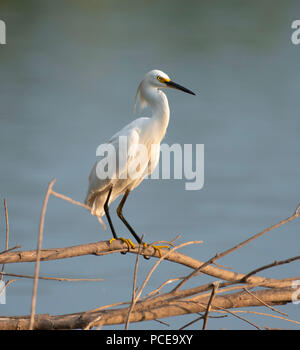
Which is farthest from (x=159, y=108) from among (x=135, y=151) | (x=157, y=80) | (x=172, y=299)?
(x=172, y=299)

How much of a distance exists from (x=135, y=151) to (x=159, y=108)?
11.4 inches

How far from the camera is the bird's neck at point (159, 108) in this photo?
11.6 feet

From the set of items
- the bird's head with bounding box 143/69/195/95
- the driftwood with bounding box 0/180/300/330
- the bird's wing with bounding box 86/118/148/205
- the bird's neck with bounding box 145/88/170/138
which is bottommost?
the driftwood with bounding box 0/180/300/330

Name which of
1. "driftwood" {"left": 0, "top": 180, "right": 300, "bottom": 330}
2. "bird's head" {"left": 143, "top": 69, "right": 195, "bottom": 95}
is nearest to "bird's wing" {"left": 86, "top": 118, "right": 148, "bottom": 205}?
"bird's head" {"left": 143, "top": 69, "right": 195, "bottom": 95}

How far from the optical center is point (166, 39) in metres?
12.8

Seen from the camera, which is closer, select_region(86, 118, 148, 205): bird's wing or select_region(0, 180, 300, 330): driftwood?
select_region(0, 180, 300, 330): driftwood

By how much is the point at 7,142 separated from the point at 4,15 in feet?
21.0

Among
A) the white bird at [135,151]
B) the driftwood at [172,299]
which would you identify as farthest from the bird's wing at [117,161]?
the driftwood at [172,299]

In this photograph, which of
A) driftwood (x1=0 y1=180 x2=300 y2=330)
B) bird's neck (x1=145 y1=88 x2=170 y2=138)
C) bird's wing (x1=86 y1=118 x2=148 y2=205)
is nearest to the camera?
driftwood (x1=0 y1=180 x2=300 y2=330)

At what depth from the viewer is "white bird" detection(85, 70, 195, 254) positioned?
340cm

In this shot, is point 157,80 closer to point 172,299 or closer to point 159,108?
point 159,108

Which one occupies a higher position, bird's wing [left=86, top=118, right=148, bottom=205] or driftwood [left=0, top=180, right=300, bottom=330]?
bird's wing [left=86, top=118, right=148, bottom=205]

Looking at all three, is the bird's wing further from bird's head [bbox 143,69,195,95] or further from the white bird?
bird's head [bbox 143,69,195,95]
